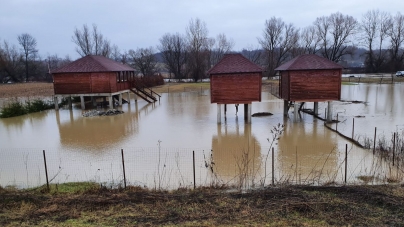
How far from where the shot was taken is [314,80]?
2097cm

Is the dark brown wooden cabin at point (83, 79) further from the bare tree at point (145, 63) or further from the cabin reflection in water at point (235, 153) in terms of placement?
the bare tree at point (145, 63)

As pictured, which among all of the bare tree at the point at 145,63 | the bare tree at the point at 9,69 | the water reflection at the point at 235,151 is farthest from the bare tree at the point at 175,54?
the water reflection at the point at 235,151

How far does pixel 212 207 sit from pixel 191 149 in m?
7.30

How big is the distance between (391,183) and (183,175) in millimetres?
6458

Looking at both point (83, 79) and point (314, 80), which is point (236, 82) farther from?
point (83, 79)

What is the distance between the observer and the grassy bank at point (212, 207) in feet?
21.0

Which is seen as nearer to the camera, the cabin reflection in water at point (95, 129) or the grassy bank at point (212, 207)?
the grassy bank at point (212, 207)

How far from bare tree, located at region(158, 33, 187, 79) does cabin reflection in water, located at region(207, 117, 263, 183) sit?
65.0 m

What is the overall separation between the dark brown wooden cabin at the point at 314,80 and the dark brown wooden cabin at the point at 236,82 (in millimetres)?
2458

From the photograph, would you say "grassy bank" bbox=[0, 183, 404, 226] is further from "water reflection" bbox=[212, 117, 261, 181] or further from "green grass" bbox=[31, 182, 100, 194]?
"water reflection" bbox=[212, 117, 261, 181]

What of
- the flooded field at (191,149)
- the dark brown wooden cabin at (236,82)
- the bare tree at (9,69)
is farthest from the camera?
the bare tree at (9,69)

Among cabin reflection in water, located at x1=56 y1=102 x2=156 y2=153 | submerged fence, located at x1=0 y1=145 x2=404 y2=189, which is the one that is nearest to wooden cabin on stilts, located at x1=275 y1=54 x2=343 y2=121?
submerged fence, located at x1=0 y1=145 x2=404 y2=189

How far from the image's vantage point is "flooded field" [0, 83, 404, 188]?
10.5 m

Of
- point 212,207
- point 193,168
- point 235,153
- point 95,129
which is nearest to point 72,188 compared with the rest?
point 193,168
